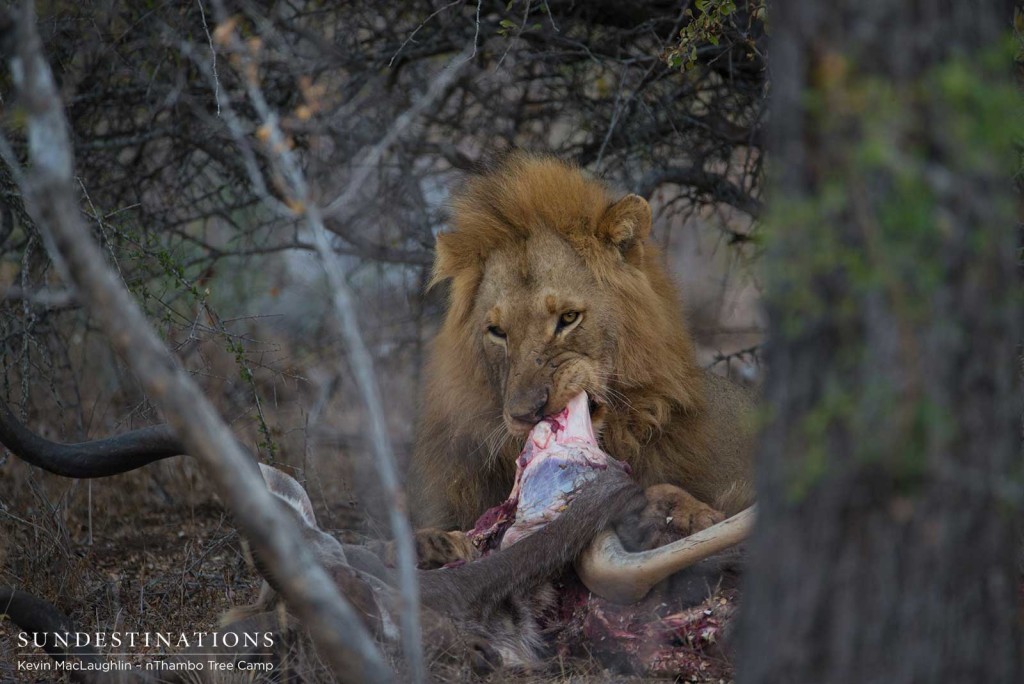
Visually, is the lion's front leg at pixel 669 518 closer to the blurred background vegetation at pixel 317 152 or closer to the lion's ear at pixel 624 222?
the lion's ear at pixel 624 222

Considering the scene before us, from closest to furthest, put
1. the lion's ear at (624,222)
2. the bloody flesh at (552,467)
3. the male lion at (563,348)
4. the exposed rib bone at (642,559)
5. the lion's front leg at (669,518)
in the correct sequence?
the exposed rib bone at (642,559), the lion's front leg at (669,518), the bloody flesh at (552,467), the male lion at (563,348), the lion's ear at (624,222)

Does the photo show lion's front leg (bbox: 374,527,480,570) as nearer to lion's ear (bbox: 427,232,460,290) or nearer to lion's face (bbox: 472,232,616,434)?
lion's face (bbox: 472,232,616,434)

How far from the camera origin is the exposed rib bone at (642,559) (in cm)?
328

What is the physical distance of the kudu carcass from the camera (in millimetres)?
3332

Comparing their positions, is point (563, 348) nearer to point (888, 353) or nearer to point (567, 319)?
point (567, 319)

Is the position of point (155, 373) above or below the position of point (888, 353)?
above

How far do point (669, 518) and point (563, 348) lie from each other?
733 millimetres

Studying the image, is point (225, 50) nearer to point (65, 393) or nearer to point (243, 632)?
point (65, 393)

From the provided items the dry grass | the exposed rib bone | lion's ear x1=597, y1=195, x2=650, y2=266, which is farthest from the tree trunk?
lion's ear x1=597, y1=195, x2=650, y2=266

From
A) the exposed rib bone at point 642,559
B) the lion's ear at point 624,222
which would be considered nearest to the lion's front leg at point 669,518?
the exposed rib bone at point 642,559

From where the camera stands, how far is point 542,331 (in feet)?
13.7

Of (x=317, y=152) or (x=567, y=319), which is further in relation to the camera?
(x=317, y=152)

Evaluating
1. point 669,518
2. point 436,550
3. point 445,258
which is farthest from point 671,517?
point 445,258

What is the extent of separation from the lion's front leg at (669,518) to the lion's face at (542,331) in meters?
0.45
